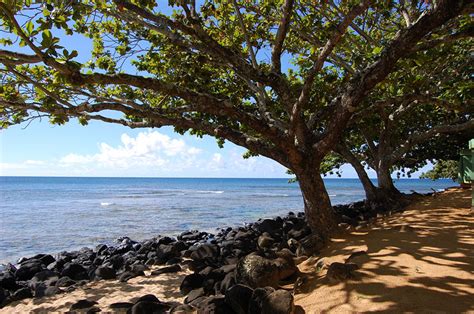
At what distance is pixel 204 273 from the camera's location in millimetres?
6605

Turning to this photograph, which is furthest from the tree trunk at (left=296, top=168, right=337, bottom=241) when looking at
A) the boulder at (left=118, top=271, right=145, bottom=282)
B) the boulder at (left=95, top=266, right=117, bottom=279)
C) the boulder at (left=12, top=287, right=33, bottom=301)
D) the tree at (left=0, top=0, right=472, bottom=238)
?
the boulder at (left=12, top=287, right=33, bottom=301)

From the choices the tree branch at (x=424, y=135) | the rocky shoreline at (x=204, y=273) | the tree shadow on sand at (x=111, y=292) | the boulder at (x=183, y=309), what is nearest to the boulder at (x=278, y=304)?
the rocky shoreline at (x=204, y=273)

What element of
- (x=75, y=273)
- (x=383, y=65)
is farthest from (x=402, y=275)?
(x=75, y=273)

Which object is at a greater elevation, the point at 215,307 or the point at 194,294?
the point at 215,307

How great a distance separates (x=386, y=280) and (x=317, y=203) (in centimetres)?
317

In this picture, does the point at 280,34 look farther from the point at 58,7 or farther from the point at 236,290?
the point at 236,290

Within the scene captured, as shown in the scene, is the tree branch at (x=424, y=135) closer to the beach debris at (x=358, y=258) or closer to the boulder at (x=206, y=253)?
the beach debris at (x=358, y=258)


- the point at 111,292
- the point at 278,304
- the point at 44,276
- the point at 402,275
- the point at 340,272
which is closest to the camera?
the point at 278,304

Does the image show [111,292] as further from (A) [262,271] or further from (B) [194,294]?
(A) [262,271]

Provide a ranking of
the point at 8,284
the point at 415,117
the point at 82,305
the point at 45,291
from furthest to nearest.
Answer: the point at 415,117, the point at 8,284, the point at 45,291, the point at 82,305

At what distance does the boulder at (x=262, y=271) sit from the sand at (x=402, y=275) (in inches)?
15.8

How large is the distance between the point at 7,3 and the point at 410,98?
800cm

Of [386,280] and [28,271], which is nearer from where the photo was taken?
[386,280]

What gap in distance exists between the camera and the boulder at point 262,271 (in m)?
5.42
